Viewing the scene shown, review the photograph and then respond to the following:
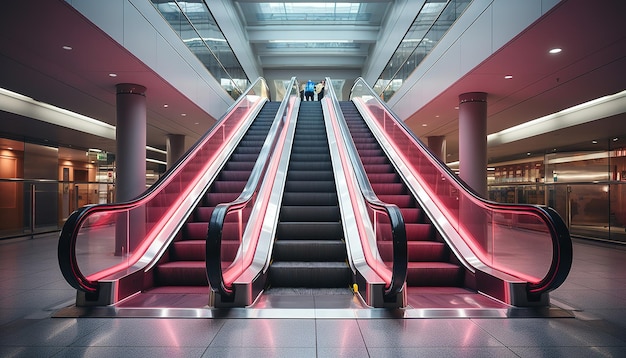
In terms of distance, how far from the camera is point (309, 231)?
5.86m

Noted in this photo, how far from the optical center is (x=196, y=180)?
6.88 metres

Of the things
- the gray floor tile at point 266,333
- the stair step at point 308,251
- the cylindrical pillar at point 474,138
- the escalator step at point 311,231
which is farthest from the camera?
the cylindrical pillar at point 474,138

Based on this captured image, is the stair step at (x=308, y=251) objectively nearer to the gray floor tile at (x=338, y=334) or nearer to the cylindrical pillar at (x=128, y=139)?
the gray floor tile at (x=338, y=334)

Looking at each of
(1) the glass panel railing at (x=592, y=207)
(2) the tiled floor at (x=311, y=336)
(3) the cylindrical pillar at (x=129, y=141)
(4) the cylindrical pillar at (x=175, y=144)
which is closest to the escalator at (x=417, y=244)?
(2) the tiled floor at (x=311, y=336)

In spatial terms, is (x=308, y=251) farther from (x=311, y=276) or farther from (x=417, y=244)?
(x=417, y=244)

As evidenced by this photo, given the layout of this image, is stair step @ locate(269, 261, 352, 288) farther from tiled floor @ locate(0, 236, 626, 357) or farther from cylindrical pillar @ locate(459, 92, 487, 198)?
cylindrical pillar @ locate(459, 92, 487, 198)

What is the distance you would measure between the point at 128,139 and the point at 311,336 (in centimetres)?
596

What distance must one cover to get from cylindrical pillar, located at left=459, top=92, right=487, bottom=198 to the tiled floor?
4.77 m

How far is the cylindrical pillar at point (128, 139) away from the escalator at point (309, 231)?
3.05 m

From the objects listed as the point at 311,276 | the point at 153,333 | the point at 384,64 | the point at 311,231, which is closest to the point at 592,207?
the point at 311,231

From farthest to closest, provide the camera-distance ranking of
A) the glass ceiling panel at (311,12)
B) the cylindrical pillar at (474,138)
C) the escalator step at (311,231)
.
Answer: the glass ceiling panel at (311,12) < the cylindrical pillar at (474,138) < the escalator step at (311,231)

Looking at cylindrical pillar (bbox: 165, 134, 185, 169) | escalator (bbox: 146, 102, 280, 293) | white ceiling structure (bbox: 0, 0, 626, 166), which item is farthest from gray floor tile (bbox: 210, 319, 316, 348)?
cylindrical pillar (bbox: 165, 134, 185, 169)

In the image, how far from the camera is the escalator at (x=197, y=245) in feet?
15.8

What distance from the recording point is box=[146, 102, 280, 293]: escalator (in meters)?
4.81
